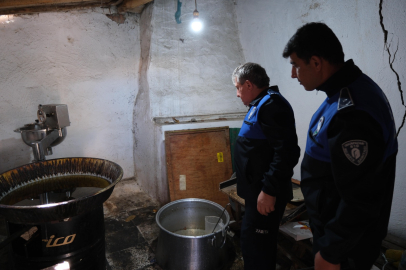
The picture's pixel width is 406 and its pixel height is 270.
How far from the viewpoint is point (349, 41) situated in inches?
102

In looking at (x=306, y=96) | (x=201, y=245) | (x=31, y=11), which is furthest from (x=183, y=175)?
(x=31, y=11)

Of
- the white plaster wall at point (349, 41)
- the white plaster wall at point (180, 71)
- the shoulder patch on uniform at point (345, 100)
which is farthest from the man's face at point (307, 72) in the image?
the white plaster wall at point (180, 71)

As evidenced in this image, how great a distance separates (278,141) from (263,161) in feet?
0.77

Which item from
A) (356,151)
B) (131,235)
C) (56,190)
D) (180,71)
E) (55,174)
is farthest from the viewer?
(180,71)

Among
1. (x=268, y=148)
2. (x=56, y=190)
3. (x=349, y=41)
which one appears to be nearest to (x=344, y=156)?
(x=268, y=148)

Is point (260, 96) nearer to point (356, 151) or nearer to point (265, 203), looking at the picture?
point (265, 203)

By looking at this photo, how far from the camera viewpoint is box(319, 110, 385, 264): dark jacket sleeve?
40.4 inches

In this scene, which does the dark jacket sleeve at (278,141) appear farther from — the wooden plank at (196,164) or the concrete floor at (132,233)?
the wooden plank at (196,164)

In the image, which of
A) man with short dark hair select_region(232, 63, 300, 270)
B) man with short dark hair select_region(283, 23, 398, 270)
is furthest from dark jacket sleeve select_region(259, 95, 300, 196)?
man with short dark hair select_region(283, 23, 398, 270)

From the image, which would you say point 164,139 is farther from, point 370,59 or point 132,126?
point 370,59

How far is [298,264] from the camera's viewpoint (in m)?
2.19

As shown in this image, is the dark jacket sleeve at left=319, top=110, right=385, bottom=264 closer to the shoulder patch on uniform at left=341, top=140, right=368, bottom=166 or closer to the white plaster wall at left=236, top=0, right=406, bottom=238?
the shoulder patch on uniform at left=341, top=140, right=368, bottom=166

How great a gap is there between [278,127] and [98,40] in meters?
3.38

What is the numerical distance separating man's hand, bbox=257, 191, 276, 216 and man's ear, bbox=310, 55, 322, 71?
97 cm
